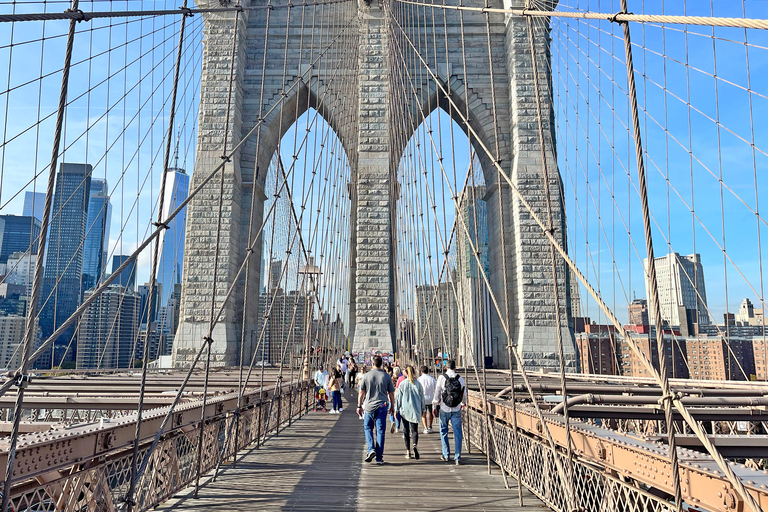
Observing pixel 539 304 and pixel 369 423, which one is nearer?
pixel 369 423

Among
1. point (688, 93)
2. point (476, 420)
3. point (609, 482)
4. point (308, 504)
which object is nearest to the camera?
point (609, 482)

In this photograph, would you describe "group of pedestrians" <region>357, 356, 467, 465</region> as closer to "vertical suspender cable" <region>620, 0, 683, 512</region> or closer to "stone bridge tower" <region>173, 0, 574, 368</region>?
"vertical suspender cable" <region>620, 0, 683, 512</region>

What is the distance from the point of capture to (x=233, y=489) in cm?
436

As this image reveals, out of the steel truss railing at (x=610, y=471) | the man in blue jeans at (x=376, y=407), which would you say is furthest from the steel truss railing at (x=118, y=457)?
the steel truss railing at (x=610, y=471)

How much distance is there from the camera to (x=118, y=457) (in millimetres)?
3373

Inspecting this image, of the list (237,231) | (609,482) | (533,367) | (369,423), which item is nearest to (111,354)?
(237,231)

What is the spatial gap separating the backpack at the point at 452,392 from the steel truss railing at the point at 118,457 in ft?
7.18

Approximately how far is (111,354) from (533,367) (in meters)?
27.0

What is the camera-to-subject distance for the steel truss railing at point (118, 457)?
2560mm

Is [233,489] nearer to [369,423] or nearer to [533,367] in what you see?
[369,423]

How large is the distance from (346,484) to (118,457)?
200 cm

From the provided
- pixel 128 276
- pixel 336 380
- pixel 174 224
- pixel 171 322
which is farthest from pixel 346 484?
pixel 174 224

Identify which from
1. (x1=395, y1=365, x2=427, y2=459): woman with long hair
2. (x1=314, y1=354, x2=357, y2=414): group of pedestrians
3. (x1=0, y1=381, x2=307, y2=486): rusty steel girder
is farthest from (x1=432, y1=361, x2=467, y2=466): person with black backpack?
(x1=314, y1=354, x2=357, y2=414): group of pedestrians

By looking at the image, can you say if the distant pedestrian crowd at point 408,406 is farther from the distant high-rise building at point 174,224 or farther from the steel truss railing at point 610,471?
the distant high-rise building at point 174,224
